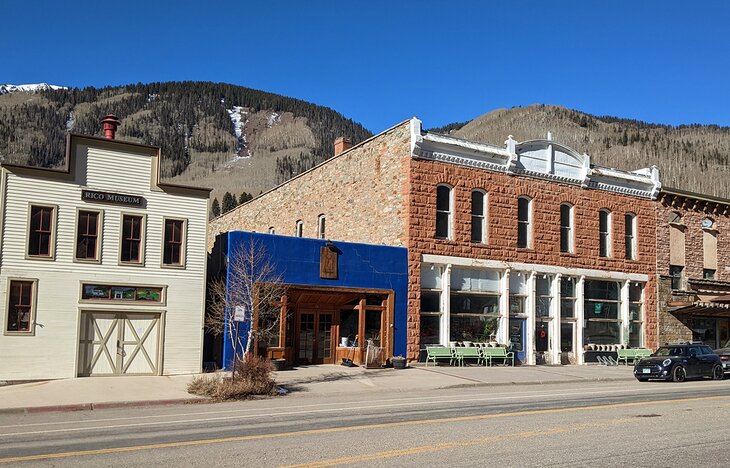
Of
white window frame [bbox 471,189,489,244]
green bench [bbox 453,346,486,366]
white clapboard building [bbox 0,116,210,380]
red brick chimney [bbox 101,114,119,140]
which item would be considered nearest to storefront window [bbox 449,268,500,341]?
green bench [bbox 453,346,486,366]

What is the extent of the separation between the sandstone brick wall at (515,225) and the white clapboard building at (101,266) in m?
8.13

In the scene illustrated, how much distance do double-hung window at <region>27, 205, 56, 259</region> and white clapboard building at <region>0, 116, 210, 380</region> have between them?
29 millimetres

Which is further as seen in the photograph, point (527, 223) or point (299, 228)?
point (299, 228)

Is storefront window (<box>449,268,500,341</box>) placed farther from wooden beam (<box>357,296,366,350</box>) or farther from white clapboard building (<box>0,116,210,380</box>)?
white clapboard building (<box>0,116,210,380</box>)

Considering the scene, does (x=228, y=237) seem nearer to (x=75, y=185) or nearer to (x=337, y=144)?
(x=75, y=185)

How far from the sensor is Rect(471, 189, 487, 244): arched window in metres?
28.5

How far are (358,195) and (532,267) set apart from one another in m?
7.87

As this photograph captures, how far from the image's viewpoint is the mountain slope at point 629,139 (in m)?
136

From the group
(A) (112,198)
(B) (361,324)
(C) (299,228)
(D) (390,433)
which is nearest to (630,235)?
(B) (361,324)

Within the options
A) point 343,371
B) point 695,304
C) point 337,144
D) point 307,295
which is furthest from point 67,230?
point 695,304

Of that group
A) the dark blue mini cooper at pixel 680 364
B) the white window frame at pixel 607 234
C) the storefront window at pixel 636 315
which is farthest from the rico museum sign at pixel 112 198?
the storefront window at pixel 636 315

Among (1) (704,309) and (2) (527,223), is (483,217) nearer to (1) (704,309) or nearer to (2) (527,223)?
(2) (527,223)

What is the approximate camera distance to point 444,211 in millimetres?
27672

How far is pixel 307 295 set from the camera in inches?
984
